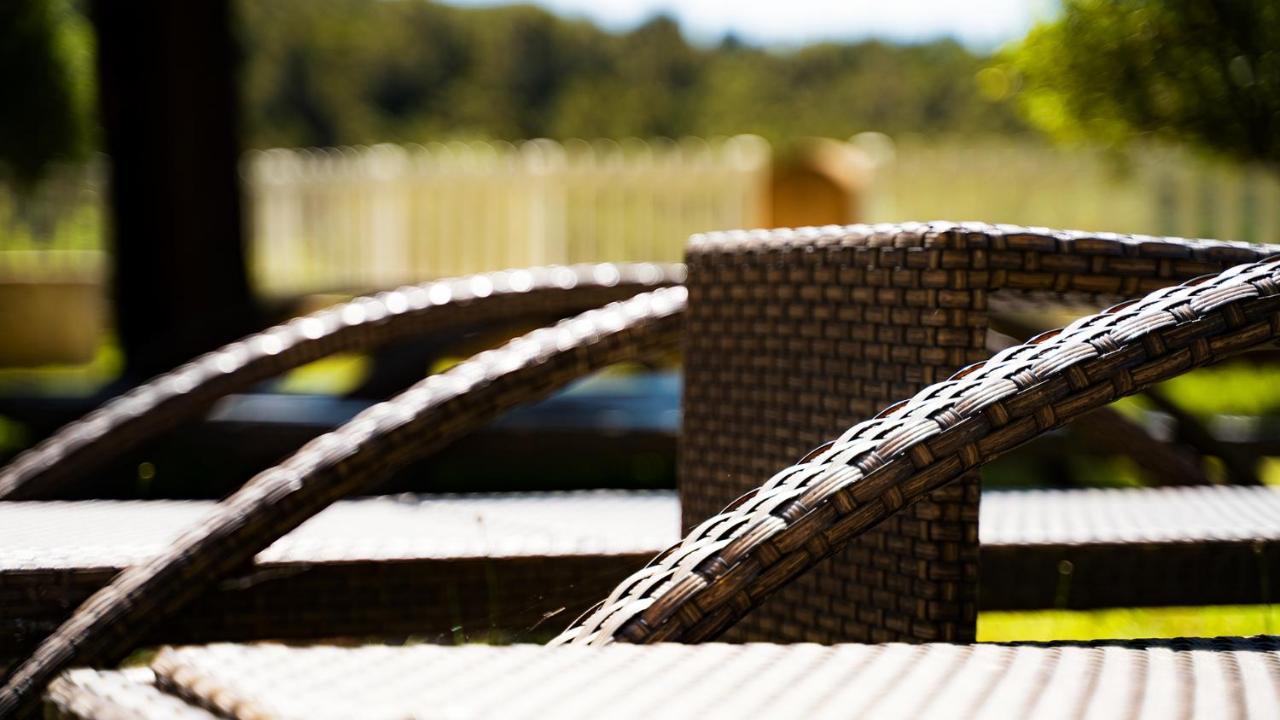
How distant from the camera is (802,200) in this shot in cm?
1265

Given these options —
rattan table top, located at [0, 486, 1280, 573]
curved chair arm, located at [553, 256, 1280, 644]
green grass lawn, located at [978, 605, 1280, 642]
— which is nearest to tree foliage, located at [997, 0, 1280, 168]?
rattan table top, located at [0, 486, 1280, 573]

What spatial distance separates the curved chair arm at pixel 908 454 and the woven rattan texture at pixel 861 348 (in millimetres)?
339

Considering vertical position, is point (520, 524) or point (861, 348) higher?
point (861, 348)

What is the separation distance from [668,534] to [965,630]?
2.46 feet

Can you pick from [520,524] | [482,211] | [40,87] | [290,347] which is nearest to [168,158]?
[40,87]

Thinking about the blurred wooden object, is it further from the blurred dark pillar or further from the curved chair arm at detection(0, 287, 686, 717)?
the curved chair arm at detection(0, 287, 686, 717)

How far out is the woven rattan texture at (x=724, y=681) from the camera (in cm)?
111

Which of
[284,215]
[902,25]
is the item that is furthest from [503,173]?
[902,25]

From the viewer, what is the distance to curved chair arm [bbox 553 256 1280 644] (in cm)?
137

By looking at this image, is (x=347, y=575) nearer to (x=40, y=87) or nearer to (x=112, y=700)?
(x=112, y=700)

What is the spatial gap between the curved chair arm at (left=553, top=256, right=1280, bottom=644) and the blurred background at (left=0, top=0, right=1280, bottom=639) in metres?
1.39

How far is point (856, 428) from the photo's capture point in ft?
4.91

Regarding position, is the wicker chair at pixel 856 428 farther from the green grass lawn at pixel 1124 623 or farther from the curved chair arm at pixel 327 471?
the green grass lawn at pixel 1124 623

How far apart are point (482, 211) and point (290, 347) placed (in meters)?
11.6
